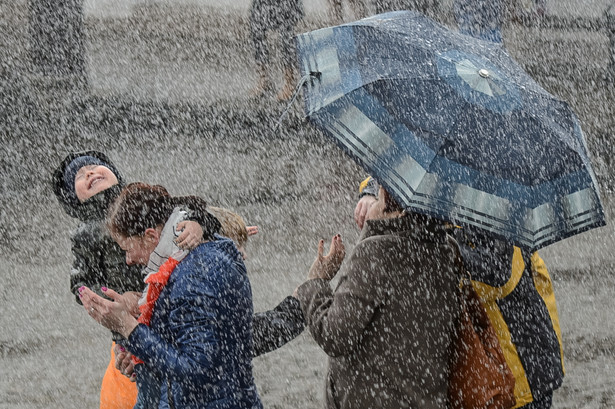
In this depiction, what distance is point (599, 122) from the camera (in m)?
10.8

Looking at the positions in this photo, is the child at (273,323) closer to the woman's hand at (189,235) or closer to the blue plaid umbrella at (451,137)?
the woman's hand at (189,235)

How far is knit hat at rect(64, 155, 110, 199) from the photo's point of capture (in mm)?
3614

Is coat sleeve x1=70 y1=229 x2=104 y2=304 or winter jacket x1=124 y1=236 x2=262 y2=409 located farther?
coat sleeve x1=70 y1=229 x2=104 y2=304

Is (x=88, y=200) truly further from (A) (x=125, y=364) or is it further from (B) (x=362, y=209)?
(B) (x=362, y=209)

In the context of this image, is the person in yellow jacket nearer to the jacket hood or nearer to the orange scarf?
the orange scarf

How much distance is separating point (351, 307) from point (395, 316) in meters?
0.14

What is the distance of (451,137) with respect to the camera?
2.77 meters

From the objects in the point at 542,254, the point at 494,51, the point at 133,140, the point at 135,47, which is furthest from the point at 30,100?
the point at 494,51

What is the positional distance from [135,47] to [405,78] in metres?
8.81

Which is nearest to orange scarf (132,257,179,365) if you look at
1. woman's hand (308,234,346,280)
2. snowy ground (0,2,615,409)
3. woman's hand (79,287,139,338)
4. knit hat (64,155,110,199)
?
woman's hand (79,287,139,338)

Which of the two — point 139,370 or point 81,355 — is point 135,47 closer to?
point 81,355

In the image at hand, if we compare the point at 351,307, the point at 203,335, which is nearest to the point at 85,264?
the point at 203,335

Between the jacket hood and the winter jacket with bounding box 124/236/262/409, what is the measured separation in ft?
2.31

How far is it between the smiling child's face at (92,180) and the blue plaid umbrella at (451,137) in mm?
1013
